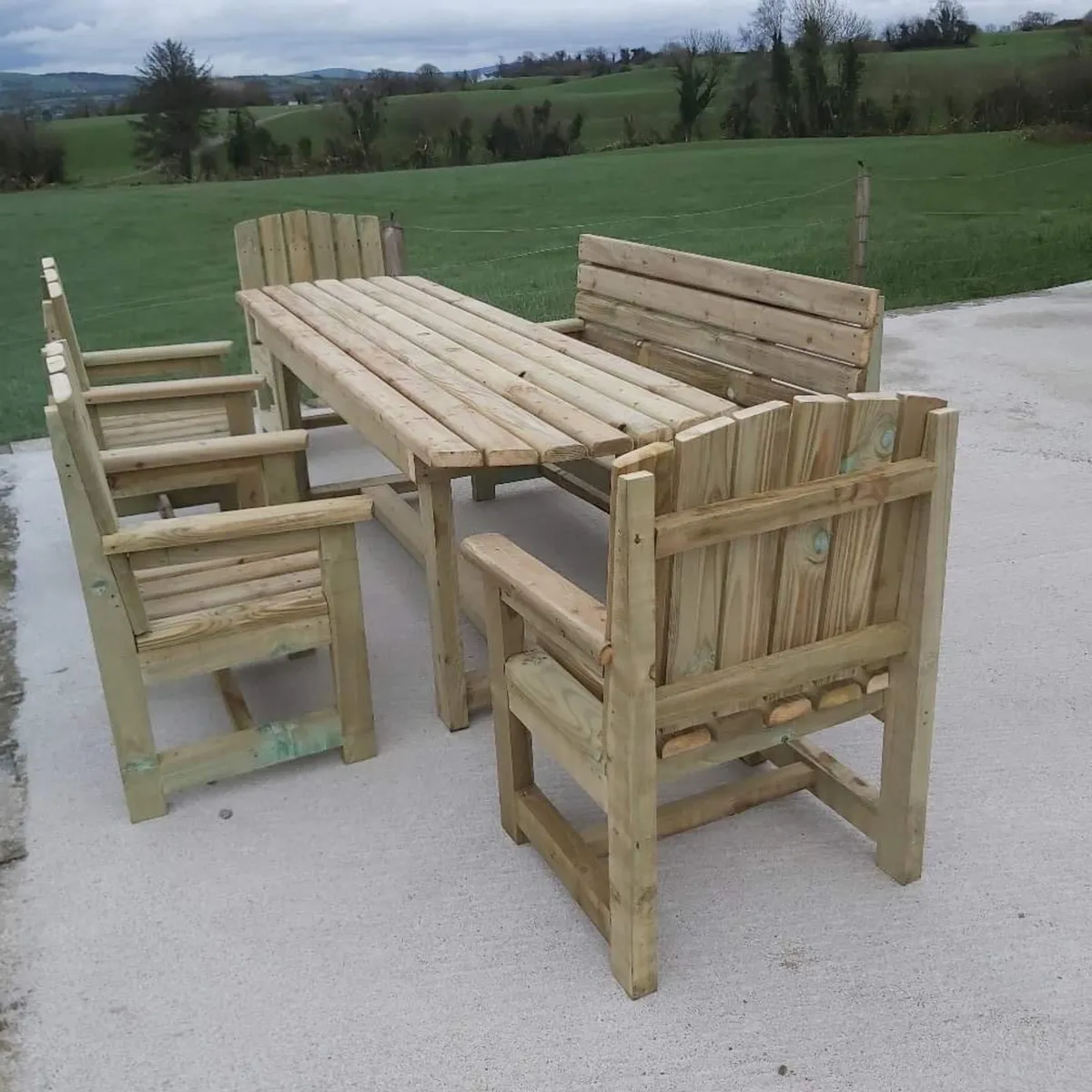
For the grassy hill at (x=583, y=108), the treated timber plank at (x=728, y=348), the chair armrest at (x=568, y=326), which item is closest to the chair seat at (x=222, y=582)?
the treated timber plank at (x=728, y=348)

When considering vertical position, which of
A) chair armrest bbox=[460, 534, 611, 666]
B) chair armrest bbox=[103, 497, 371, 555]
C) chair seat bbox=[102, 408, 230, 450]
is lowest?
chair seat bbox=[102, 408, 230, 450]

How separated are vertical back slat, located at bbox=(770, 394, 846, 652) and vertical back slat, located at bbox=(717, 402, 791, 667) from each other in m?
0.02

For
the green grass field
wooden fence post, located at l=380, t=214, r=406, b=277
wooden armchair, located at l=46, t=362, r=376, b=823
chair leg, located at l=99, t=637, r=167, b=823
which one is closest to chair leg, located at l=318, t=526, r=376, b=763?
wooden armchair, located at l=46, t=362, r=376, b=823

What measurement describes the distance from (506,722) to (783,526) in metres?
0.79

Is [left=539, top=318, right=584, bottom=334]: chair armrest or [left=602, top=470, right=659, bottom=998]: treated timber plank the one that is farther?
[left=539, top=318, right=584, bottom=334]: chair armrest

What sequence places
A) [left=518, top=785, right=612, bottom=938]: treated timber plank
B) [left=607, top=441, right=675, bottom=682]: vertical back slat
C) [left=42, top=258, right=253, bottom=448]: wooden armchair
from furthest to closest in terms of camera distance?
[left=42, top=258, right=253, bottom=448]: wooden armchair → [left=518, top=785, right=612, bottom=938]: treated timber plank → [left=607, top=441, right=675, bottom=682]: vertical back slat

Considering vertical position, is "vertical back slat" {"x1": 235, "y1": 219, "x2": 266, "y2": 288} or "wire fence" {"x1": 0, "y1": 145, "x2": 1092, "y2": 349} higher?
"vertical back slat" {"x1": 235, "y1": 219, "x2": 266, "y2": 288}

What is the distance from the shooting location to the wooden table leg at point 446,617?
279 cm

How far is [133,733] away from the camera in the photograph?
2.46 metres

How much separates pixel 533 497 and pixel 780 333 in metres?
1.72

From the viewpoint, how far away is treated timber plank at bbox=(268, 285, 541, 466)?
7.30ft

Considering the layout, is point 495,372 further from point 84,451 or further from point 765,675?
point 765,675

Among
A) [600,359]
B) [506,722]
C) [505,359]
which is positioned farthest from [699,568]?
[505,359]

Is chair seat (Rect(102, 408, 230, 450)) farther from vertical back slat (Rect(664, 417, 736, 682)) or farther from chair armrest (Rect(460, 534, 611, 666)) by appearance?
vertical back slat (Rect(664, 417, 736, 682))
